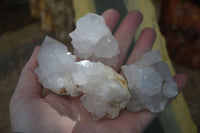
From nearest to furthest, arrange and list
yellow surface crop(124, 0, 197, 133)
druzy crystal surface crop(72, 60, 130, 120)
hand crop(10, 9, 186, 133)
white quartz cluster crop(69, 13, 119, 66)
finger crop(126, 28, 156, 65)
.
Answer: hand crop(10, 9, 186, 133) → druzy crystal surface crop(72, 60, 130, 120) → white quartz cluster crop(69, 13, 119, 66) → finger crop(126, 28, 156, 65) → yellow surface crop(124, 0, 197, 133)

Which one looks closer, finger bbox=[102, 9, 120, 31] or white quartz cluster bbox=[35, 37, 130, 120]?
white quartz cluster bbox=[35, 37, 130, 120]

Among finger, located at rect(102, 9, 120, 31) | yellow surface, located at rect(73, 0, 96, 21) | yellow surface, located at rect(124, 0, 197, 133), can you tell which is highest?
yellow surface, located at rect(73, 0, 96, 21)

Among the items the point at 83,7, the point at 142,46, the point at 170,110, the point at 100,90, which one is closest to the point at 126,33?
the point at 142,46

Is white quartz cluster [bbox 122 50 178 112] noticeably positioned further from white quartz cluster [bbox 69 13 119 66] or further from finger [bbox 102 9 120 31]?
finger [bbox 102 9 120 31]

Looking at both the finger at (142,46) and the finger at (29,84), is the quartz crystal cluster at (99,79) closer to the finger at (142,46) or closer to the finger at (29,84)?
the finger at (29,84)

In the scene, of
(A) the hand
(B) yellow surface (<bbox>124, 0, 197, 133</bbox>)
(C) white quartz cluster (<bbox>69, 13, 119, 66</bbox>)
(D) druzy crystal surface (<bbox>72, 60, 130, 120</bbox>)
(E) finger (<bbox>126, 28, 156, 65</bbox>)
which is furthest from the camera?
(B) yellow surface (<bbox>124, 0, 197, 133</bbox>)

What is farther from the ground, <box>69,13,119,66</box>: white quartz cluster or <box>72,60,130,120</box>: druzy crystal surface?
<box>69,13,119,66</box>: white quartz cluster

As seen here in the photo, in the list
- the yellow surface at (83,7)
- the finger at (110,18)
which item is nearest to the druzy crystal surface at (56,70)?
the finger at (110,18)

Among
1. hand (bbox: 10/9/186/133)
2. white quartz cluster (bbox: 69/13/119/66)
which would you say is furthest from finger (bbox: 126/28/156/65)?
hand (bbox: 10/9/186/133)

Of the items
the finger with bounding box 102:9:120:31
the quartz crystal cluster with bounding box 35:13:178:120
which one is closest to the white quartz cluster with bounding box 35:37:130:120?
the quartz crystal cluster with bounding box 35:13:178:120
